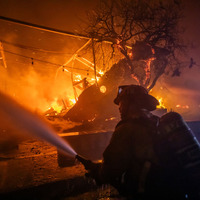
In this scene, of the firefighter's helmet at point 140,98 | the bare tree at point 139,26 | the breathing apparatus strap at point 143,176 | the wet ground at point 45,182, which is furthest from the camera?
the bare tree at point 139,26

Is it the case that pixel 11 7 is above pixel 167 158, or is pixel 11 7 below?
above

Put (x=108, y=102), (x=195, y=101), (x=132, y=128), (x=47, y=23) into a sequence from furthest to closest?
(x=195, y=101) < (x=108, y=102) < (x=47, y=23) < (x=132, y=128)

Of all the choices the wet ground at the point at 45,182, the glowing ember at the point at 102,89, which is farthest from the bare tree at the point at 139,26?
the wet ground at the point at 45,182

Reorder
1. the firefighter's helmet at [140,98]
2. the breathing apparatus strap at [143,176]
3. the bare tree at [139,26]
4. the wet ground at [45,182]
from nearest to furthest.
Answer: the breathing apparatus strap at [143,176] → the firefighter's helmet at [140,98] → the wet ground at [45,182] → the bare tree at [139,26]

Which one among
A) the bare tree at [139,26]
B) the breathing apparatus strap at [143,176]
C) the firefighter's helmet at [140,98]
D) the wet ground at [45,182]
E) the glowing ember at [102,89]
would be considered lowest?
the wet ground at [45,182]

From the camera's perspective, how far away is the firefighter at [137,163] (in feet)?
5.84

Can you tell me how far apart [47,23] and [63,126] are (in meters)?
6.13

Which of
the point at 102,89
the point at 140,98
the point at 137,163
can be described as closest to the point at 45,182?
the point at 137,163

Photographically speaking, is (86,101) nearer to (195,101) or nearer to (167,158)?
(167,158)

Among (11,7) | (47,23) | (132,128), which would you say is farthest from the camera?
(47,23)

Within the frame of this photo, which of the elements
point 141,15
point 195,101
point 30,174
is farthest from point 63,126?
point 195,101

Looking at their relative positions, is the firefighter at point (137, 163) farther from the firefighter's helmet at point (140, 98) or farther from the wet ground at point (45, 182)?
the wet ground at point (45, 182)

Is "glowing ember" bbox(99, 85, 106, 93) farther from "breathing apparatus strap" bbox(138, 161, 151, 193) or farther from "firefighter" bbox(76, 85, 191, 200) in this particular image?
"breathing apparatus strap" bbox(138, 161, 151, 193)

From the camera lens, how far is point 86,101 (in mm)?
10820
